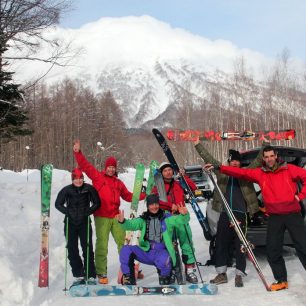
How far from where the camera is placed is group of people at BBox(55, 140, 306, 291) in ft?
18.1

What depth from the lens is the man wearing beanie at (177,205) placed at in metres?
6.11

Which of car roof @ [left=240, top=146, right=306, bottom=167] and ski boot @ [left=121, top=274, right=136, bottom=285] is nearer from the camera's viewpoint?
ski boot @ [left=121, top=274, right=136, bottom=285]

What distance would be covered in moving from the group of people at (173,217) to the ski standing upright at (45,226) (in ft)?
1.24

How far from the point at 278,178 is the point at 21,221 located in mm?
6266

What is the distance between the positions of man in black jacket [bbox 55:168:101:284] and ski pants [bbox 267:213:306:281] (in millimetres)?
2519

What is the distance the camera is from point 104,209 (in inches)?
254

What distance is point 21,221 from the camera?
9.44m

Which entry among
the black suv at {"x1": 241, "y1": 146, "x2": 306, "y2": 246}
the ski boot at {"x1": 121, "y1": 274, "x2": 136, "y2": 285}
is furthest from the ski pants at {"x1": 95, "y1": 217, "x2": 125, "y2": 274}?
the black suv at {"x1": 241, "y1": 146, "x2": 306, "y2": 246}

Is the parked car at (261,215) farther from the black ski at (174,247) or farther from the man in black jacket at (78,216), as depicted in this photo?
the man in black jacket at (78,216)

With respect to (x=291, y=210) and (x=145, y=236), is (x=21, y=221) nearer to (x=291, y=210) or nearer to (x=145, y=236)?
(x=145, y=236)

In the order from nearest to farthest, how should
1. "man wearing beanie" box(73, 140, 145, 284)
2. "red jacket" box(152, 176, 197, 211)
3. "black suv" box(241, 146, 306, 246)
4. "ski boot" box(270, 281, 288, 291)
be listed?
"ski boot" box(270, 281, 288, 291) < "man wearing beanie" box(73, 140, 145, 284) < "red jacket" box(152, 176, 197, 211) < "black suv" box(241, 146, 306, 246)

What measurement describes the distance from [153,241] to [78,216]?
3.84ft

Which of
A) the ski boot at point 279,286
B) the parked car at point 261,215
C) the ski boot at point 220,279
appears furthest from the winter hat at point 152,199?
the ski boot at point 279,286

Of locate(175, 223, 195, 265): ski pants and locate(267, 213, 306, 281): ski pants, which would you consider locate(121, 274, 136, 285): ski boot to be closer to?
locate(175, 223, 195, 265): ski pants
